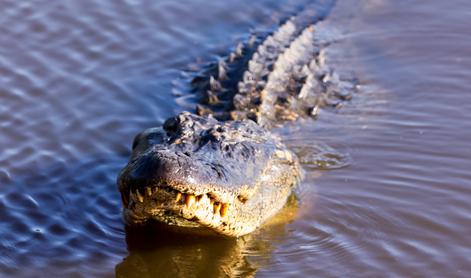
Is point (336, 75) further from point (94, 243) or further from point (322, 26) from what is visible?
point (94, 243)

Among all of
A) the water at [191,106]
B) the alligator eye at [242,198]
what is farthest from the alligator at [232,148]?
the water at [191,106]

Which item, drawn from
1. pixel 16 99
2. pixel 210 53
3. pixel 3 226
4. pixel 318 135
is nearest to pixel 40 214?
pixel 3 226

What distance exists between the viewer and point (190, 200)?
4566 mm

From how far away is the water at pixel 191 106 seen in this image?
206 inches

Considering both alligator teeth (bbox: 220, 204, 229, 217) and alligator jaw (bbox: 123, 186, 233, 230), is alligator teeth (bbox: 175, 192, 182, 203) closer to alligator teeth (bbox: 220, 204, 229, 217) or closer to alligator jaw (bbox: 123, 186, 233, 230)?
alligator jaw (bbox: 123, 186, 233, 230)

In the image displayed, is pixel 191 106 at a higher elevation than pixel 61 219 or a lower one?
higher

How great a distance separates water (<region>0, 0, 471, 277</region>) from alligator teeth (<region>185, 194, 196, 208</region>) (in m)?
0.68

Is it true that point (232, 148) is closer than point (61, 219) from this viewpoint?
Yes

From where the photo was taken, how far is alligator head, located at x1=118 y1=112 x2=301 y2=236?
4477mm

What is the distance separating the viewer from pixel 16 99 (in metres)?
7.35

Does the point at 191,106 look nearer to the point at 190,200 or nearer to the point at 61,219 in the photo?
the point at 61,219

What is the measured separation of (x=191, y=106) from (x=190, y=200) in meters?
2.82


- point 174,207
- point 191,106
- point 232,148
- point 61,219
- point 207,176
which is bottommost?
point 174,207

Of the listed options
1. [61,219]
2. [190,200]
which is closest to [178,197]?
[190,200]
